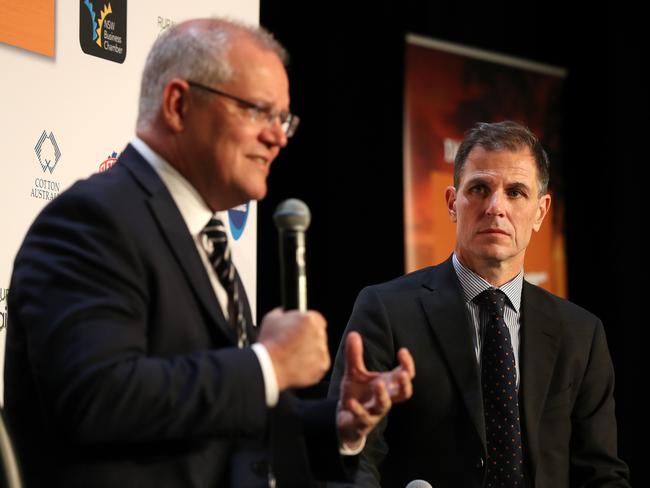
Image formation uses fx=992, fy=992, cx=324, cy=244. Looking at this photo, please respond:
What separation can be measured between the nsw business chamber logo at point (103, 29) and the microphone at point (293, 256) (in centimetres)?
Result: 155

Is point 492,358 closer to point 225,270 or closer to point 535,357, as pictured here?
point 535,357

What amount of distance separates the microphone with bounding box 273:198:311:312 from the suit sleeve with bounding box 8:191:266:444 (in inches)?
5.5

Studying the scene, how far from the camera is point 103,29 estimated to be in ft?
10.7

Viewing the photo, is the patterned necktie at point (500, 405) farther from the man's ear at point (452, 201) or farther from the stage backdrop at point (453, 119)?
the stage backdrop at point (453, 119)

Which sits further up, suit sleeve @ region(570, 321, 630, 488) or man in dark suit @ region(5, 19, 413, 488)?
man in dark suit @ region(5, 19, 413, 488)

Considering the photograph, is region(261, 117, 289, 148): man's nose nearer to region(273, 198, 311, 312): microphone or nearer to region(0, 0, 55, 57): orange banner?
region(273, 198, 311, 312): microphone

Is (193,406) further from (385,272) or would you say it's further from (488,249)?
(385,272)

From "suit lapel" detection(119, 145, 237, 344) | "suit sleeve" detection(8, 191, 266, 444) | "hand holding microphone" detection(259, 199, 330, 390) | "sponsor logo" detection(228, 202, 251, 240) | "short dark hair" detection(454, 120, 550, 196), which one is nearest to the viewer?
"suit sleeve" detection(8, 191, 266, 444)

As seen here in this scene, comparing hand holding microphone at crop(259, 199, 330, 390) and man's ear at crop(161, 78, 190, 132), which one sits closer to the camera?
hand holding microphone at crop(259, 199, 330, 390)

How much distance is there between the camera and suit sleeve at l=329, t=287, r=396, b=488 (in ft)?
9.57

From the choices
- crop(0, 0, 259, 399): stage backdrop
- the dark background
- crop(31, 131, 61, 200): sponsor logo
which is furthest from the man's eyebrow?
the dark background

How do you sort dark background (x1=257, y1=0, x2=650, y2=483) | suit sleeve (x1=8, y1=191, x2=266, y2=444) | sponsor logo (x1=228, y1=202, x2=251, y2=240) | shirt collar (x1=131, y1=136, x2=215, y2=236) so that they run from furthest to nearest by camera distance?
dark background (x1=257, y1=0, x2=650, y2=483) → sponsor logo (x1=228, y1=202, x2=251, y2=240) → shirt collar (x1=131, y1=136, x2=215, y2=236) → suit sleeve (x1=8, y1=191, x2=266, y2=444)

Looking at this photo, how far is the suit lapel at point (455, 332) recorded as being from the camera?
3.01 metres

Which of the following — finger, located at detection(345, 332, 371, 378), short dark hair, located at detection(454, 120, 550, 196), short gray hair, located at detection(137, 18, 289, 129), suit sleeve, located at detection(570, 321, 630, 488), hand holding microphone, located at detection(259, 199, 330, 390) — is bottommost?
suit sleeve, located at detection(570, 321, 630, 488)
